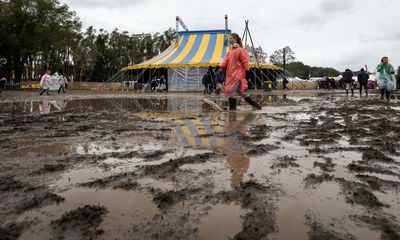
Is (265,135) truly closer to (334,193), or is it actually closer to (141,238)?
(334,193)

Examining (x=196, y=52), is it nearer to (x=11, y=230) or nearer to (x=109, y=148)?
(x=109, y=148)

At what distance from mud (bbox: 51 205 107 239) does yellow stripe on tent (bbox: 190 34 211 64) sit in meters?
24.7

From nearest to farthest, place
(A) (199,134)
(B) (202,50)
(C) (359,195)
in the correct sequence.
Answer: (C) (359,195) → (A) (199,134) → (B) (202,50)

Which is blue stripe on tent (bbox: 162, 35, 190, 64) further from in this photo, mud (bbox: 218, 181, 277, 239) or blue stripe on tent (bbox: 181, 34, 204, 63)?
mud (bbox: 218, 181, 277, 239)

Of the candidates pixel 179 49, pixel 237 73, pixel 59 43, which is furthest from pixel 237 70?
pixel 59 43

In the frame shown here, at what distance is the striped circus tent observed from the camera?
1043 inches

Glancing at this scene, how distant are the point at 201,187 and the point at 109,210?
611 mm

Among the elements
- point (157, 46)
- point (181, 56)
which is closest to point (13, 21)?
point (181, 56)

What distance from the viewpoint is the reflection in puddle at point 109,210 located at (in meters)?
1.66

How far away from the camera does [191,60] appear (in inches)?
1059

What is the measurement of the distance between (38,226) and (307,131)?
3.59 m

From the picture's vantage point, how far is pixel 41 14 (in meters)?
36.1

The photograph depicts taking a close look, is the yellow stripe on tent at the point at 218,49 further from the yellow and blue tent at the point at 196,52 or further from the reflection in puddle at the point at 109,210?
the reflection in puddle at the point at 109,210

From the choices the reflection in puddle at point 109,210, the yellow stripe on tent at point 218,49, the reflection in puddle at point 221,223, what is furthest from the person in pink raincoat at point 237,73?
the yellow stripe on tent at point 218,49
